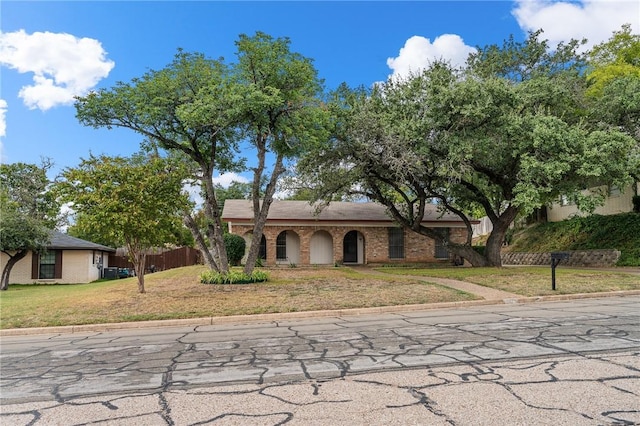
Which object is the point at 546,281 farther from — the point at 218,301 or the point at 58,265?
the point at 58,265

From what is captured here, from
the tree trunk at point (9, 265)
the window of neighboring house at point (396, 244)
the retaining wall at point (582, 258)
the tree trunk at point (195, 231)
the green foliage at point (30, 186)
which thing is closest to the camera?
the tree trunk at point (195, 231)

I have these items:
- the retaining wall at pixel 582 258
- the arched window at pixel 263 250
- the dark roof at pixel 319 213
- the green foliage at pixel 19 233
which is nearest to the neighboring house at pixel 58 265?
the green foliage at pixel 19 233

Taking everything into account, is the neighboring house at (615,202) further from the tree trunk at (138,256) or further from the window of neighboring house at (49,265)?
the window of neighboring house at (49,265)

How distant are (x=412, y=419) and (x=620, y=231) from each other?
26.3 m

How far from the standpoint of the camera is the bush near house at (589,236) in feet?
77.4

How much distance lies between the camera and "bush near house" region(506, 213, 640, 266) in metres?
23.6

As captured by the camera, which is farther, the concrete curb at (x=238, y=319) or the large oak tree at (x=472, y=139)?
the large oak tree at (x=472, y=139)

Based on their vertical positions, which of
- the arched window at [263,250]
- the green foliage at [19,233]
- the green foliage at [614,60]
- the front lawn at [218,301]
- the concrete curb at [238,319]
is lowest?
the concrete curb at [238,319]

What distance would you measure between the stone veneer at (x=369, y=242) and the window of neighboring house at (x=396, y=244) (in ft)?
0.81

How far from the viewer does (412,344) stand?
704 cm

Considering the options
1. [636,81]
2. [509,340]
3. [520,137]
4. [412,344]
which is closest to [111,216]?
[412,344]

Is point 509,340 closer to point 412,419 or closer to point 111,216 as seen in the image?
point 412,419

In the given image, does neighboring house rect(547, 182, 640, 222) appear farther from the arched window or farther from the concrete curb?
the concrete curb

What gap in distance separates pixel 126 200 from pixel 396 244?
18470 millimetres
